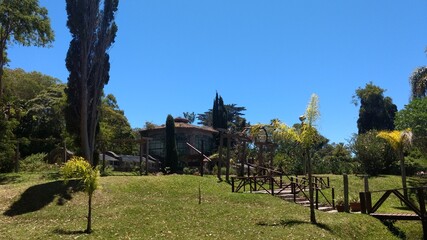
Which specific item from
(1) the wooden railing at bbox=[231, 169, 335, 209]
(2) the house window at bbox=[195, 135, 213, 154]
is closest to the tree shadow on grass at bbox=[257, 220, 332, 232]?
(1) the wooden railing at bbox=[231, 169, 335, 209]

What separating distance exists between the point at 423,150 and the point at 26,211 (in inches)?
1040

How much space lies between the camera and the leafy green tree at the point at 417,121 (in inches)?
1163

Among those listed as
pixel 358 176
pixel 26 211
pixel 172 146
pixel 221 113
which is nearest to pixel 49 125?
pixel 172 146

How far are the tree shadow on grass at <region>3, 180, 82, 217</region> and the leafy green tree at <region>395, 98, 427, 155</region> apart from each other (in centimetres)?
2271

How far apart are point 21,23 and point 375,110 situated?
150ft

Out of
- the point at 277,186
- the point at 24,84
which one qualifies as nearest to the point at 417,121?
the point at 277,186

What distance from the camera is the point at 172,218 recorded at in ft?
54.0

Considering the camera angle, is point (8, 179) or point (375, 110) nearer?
point (8, 179)

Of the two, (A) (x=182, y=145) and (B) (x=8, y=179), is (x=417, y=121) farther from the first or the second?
(B) (x=8, y=179)

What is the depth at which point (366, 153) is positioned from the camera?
117ft

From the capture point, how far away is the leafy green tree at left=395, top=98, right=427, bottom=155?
29531mm

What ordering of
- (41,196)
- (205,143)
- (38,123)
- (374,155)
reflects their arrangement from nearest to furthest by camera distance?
(41,196)
(374,155)
(38,123)
(205,143)

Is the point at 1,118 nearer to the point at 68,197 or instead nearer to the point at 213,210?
the point at 68,197

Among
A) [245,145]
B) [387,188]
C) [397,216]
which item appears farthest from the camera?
[387,188]
